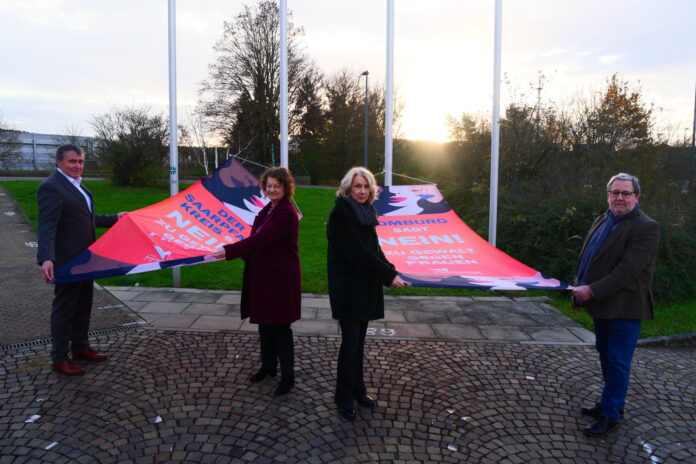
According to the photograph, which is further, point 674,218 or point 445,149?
point 445,149

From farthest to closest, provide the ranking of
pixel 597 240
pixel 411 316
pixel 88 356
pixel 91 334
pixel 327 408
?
pixel 411 316 < pixel 91 334 < pixel 88 356 < pixel 327 408 < pixel 597 240

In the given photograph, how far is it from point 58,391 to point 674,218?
390 inches

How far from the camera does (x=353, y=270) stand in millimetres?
3840

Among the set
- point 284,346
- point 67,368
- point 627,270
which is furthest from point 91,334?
point 627,270

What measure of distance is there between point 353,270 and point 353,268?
2 cm

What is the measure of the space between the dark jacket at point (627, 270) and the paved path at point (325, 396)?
3.18 ft

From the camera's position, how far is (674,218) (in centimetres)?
914

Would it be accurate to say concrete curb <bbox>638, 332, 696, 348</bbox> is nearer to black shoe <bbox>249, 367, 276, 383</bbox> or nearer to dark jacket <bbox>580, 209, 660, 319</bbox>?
dark jacket <bbox>580, 209, 660, 319</bbox>

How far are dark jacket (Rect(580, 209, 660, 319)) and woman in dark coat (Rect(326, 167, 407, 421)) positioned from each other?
1.51 meters

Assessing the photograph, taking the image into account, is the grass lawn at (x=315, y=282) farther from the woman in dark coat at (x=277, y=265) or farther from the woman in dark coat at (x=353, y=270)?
the woman in dark coat at (x=353, y=270)

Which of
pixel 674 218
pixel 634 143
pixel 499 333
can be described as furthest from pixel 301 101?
pixel 499 333

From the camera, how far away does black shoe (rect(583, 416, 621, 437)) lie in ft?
12.2

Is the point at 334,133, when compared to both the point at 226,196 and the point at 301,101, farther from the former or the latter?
the point at 226,196

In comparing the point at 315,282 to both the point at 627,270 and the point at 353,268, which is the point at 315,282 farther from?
the point at 627,270
